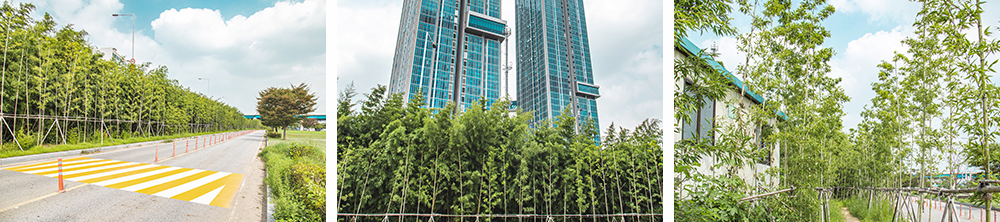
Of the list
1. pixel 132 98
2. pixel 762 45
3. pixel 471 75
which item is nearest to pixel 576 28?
pixel 471 75

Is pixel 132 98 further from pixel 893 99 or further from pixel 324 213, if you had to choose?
pixel 893 99

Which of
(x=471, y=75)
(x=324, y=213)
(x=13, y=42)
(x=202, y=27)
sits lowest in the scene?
(x=324, y=213)

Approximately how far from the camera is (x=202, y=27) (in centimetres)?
220

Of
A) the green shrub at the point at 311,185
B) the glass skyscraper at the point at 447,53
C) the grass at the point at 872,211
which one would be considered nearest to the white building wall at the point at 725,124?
the glass skyscraper at the point at 447,53

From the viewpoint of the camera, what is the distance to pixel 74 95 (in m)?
2.10

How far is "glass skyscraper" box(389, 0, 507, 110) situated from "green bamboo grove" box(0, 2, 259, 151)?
3.53ft

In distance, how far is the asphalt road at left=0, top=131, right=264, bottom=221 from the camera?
71.4 inches

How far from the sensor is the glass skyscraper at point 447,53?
2.04m

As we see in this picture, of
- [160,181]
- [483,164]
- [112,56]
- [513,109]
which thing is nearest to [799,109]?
[513,109]

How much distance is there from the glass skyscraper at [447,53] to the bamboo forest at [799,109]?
1.10 m

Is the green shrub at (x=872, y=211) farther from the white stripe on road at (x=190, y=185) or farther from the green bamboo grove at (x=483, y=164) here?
the white stripe on road at (x=190, y=185)

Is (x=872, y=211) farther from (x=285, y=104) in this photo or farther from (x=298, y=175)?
(x=285, y=104)

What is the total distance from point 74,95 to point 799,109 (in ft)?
18.7

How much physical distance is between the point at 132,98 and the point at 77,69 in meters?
0.28
